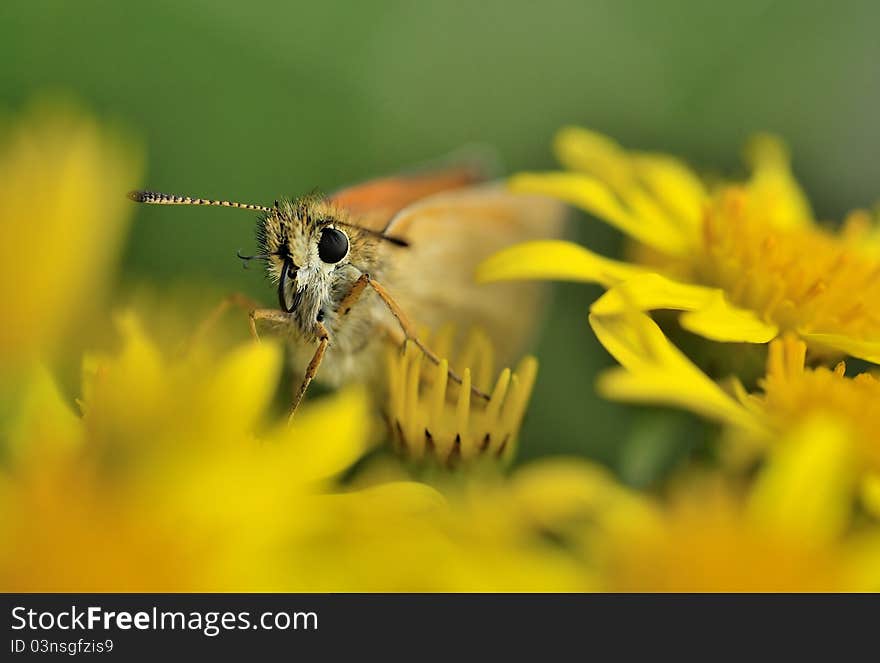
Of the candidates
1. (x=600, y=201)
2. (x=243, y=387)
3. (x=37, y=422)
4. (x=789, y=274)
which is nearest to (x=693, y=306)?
(x=789, y=274)

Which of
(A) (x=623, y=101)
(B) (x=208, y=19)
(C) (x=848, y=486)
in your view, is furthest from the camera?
(A) (x=623, y=101)

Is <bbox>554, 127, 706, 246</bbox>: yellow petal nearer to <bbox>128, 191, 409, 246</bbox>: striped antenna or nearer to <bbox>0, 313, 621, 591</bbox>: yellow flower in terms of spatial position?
<bbox>128, 191, 409, 246</bbox>: striped antenna

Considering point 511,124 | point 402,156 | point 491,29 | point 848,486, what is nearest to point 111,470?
point 848,486

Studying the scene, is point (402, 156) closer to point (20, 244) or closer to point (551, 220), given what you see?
point (551, 220)

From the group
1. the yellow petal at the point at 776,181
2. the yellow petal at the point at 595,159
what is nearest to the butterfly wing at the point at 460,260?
the yellow petal at the point at 595,159

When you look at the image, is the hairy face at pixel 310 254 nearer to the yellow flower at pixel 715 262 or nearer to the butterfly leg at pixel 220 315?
the butterfly leg at pixel 220 315

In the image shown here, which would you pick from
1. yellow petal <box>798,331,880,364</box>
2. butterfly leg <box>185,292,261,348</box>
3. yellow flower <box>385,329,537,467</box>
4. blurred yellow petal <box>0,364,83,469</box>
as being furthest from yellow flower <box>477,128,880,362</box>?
blurred yellow petal <box>0,364,83,469</box>
